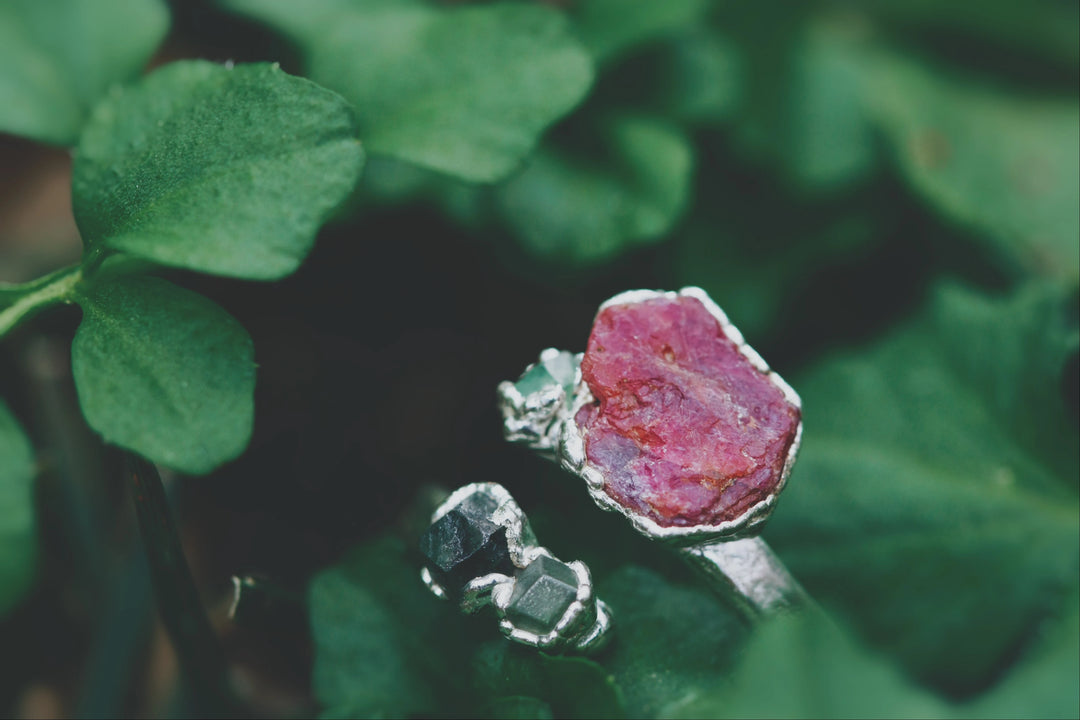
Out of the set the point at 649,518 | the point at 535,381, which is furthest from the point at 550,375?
the point at 649,518

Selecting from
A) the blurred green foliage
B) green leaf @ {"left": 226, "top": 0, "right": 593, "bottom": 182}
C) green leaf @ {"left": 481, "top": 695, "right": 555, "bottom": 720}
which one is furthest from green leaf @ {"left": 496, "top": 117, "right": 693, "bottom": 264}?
green leaf @ {"left": 481, "top": 695, "right": 555, "bottom": 720}

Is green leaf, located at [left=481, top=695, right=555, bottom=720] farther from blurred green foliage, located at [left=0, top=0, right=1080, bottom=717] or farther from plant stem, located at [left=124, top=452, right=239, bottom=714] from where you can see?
plant stem, located at [left=124, top=452, right=239, bottom=714]

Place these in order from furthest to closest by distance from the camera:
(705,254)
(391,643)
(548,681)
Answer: (705,254) < (391,643) < (548,681)

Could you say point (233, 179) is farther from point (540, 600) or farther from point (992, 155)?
point (992, 155)

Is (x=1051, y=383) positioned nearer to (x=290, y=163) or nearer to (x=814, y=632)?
(x=814, y=632)

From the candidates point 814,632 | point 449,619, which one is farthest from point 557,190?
point 814,632

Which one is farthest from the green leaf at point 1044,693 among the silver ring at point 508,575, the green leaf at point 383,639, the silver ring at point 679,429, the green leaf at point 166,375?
the green leaf at point 166,375
